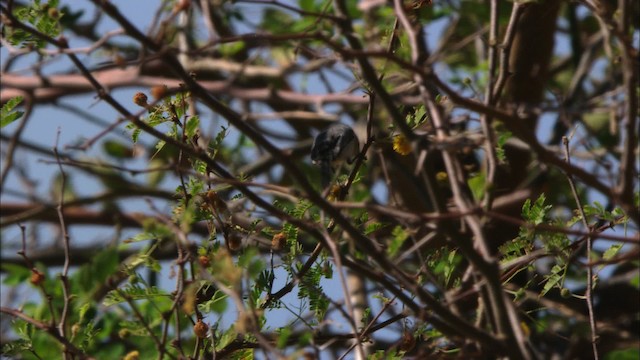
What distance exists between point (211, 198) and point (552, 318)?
1.12 metres

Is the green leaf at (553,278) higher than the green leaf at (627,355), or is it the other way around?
the green leaf at (553,278)

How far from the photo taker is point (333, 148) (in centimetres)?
257

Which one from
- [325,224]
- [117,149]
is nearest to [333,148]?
[325,224]

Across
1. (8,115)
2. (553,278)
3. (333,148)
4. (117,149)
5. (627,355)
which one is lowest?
(627,355)

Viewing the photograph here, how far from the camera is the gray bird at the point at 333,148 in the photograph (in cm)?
246

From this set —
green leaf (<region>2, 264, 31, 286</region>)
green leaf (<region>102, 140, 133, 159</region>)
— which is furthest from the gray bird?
green leaf (<region>102, 140, 133, 159</region>)

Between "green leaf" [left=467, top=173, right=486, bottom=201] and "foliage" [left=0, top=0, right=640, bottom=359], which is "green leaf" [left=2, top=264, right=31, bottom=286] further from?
"green leaf" [left=467, top=173, right=486, bottom=201]

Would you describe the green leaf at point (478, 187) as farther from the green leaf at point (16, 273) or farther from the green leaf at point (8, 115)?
the green leaf at point (8, 115)

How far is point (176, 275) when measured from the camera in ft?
5.36

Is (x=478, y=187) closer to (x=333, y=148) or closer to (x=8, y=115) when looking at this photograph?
(x=8, y=115)

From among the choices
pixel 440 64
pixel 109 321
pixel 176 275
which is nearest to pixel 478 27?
pixel 440 64

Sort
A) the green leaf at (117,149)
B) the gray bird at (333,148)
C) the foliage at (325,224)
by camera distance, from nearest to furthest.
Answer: the foliage at (325,224) → the gray bird at (333,148) → the green leaf at (117,149)

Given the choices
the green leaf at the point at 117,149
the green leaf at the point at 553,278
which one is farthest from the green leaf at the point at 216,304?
the green leaf at the point at 117,149

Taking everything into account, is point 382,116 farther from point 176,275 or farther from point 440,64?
point 440,64
